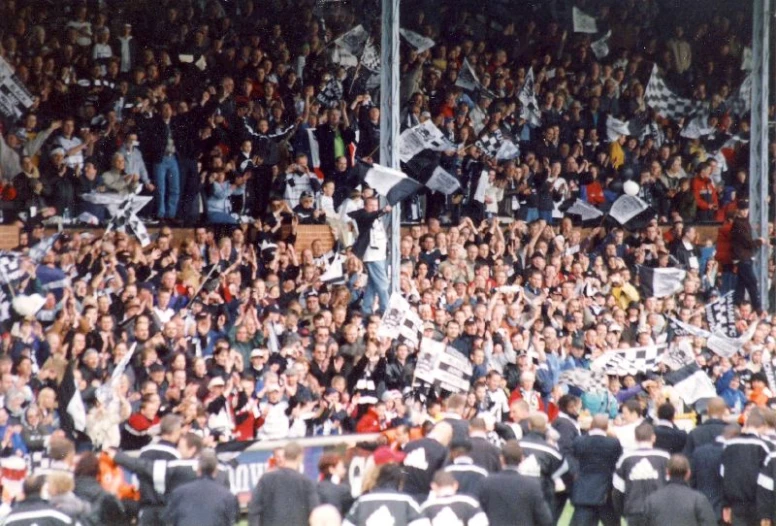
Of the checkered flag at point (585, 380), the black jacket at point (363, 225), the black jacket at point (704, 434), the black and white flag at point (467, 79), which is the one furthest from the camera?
the black and white flag at point (467, 79)

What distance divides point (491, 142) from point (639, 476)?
390 inches

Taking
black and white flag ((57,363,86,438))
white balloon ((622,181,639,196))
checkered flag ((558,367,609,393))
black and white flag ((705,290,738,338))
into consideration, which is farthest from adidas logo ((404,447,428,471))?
white balloon ((622,181,639,196))

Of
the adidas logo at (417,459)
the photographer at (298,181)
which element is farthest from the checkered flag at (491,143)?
the adidas logo at (417,459)

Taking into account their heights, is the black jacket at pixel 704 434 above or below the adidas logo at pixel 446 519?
above

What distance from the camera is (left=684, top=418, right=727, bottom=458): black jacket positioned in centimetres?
1323

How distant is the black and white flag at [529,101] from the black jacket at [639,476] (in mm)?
11162

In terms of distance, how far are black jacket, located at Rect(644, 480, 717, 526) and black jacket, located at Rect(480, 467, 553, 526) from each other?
2.84 feet

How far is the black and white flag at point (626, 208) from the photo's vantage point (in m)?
22.2

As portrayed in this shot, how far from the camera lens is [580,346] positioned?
1814cm

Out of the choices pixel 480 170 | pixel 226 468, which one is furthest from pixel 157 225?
pixel 226 468

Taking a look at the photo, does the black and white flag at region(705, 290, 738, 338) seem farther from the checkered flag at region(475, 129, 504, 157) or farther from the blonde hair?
the blonde hair

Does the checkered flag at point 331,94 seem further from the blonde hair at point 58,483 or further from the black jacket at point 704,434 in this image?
the blonde hair at point 58,483

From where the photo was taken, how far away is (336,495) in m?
11.1

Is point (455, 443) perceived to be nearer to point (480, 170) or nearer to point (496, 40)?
point (480, 170)
